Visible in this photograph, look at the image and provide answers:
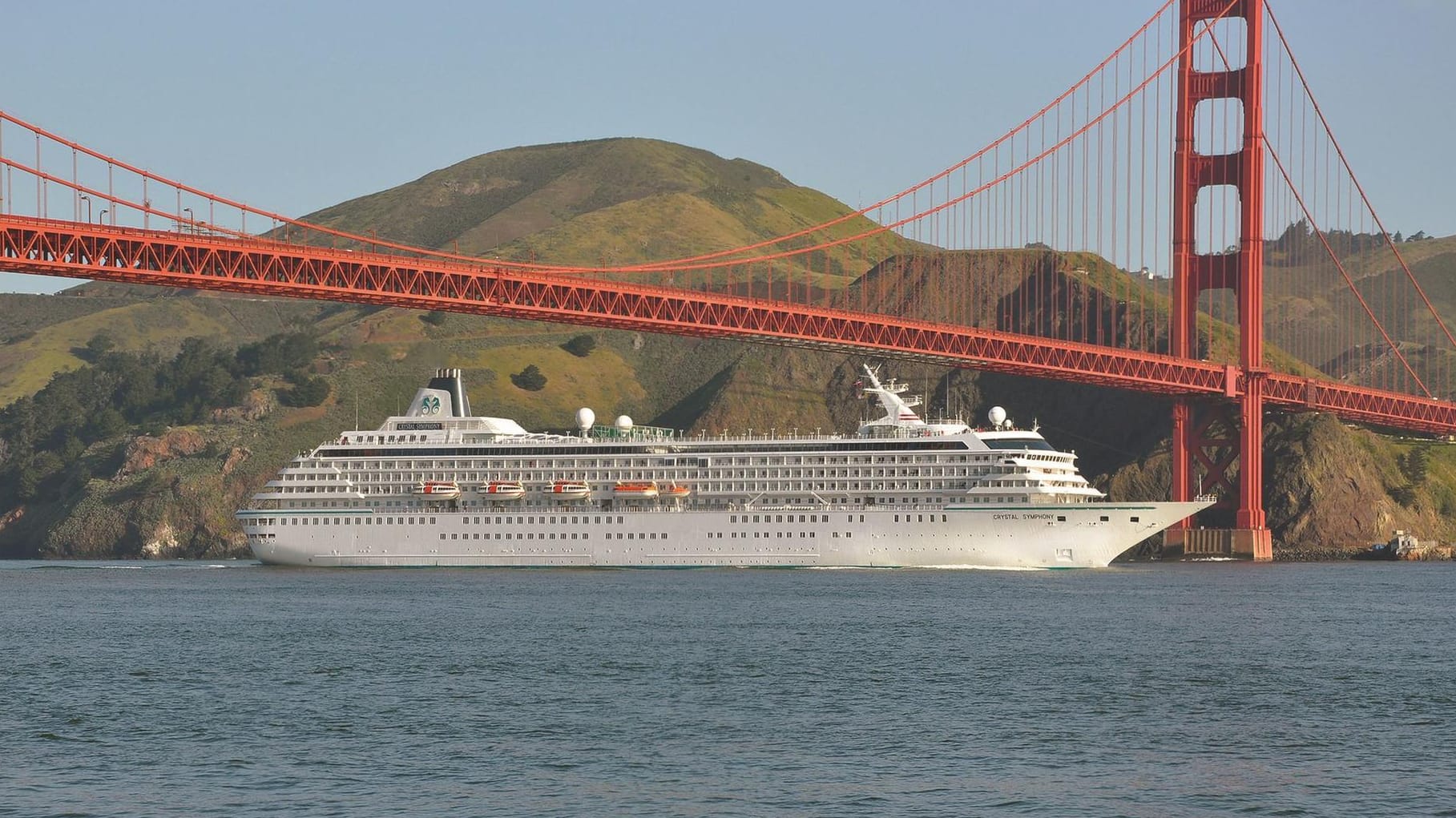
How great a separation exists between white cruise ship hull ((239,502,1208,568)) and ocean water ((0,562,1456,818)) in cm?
1535

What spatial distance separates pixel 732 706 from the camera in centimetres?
3269

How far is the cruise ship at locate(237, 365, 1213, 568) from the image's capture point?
73438 millimetres

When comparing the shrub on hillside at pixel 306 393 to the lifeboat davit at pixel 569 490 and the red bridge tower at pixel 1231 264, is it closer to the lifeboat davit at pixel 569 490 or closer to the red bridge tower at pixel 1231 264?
the lifeboat davit at pixel 569 490

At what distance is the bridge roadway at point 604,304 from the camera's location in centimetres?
5791

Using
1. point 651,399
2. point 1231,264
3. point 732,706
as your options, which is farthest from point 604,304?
point 651,399

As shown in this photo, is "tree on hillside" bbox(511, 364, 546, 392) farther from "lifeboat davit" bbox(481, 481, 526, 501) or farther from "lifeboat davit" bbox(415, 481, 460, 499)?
"lifeboat davit" bbox(481, 481, 526, 501)

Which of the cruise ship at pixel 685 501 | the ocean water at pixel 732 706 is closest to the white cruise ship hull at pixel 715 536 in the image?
the cruise ship at pixel 685 501

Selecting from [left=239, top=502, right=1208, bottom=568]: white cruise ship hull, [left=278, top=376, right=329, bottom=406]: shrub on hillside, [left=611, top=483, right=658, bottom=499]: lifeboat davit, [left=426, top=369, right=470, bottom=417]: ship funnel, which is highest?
[left=278, top=376, right=329, bottom=406]: shrub on hillside

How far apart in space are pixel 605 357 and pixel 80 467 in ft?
120

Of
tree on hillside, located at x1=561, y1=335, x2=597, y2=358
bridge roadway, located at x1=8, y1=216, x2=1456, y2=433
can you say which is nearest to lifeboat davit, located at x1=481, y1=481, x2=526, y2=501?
bridge roadway, located at x1=8, y1=216, x2=1456, y2=433

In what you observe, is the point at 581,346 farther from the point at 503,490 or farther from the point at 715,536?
the point at 715,536

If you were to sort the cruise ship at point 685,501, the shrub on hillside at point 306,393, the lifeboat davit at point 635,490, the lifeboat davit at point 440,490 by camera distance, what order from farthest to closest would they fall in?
the shrub on hillside at point 306,393 → the lifeboat davit at point 440,490 → the lifeboat davit at point 635,490 → the cruise ship at point 685,501

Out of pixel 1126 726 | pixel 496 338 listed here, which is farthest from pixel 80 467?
pixel 1126 726

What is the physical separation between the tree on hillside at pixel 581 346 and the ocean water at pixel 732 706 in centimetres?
8066
